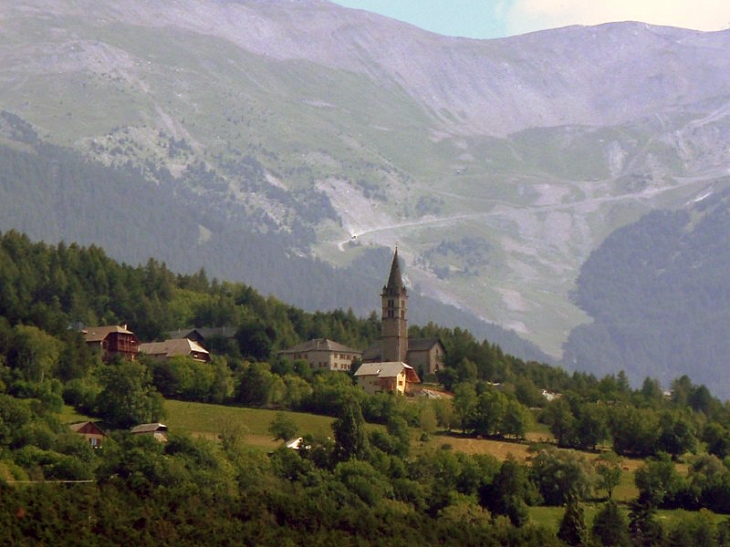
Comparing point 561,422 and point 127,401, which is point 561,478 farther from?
point 127,401

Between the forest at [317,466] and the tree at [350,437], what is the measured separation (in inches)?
5.8

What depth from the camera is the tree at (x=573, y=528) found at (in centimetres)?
14412

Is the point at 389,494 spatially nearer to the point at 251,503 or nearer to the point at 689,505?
the point at 251,503

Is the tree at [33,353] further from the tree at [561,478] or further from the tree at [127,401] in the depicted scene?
the tree at [561,478]

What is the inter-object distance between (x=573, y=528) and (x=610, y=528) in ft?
17.1

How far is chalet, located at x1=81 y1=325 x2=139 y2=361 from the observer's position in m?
194

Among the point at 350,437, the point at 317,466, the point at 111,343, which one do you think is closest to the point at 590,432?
the point at 350,437

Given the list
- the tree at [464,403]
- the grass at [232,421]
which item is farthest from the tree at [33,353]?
the tree at [464,403]

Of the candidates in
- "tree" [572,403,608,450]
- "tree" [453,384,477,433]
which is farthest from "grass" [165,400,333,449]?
"tree" [572,403,608,450]

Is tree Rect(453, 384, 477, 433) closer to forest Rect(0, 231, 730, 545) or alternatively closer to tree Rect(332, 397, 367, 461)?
forest Rect(0, 231, 730, 545)

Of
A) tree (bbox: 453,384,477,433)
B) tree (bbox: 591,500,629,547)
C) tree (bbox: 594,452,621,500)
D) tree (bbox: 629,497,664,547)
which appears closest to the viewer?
tree (bbox: 591,500,629,547)

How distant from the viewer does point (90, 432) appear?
157 meters

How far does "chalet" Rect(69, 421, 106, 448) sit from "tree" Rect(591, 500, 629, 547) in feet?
124

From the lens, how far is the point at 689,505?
6639 inches
